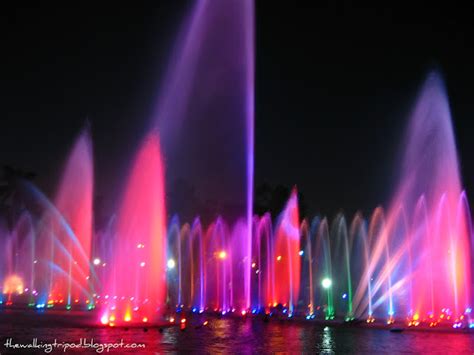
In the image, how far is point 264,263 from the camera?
40.6 metres

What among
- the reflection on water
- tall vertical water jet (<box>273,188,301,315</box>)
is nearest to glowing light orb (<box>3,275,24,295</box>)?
tall vertical water jet (<box>273,188,301,315</box>)

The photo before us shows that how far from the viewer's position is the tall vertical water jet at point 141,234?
26.0 m

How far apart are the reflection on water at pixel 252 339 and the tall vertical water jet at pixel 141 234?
557 centimetres

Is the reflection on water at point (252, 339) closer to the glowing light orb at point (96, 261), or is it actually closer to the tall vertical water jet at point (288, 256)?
the tall vertical water jet at point (288, 256)

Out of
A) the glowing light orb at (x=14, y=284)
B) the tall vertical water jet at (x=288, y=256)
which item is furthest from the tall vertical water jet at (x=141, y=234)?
the glowing light orb at (x=14, y=284)

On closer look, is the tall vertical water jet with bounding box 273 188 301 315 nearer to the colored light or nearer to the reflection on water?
the colored light

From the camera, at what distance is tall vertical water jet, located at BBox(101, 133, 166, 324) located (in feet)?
85.4

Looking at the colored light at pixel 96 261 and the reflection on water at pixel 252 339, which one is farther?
the colored light at pixel 96 261

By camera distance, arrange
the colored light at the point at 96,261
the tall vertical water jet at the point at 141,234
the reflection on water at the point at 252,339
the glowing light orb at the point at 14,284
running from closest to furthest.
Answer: the reflection on water at the point at 252,339, the tall vertical water jet at the point at 141,234, the colored light at the point at 96,261, the glowing light orb at the point at 14,284

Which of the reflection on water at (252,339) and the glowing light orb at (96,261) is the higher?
the glowing light orb at (96,261)

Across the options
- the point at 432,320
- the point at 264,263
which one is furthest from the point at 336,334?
the point at 264,263

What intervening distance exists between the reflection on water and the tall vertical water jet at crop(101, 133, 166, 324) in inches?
219

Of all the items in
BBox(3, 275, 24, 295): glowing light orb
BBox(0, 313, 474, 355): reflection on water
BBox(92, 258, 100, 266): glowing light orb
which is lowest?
BBox(0, 313, 474, 355): reflection on water

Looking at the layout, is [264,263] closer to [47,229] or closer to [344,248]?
[344,248]
